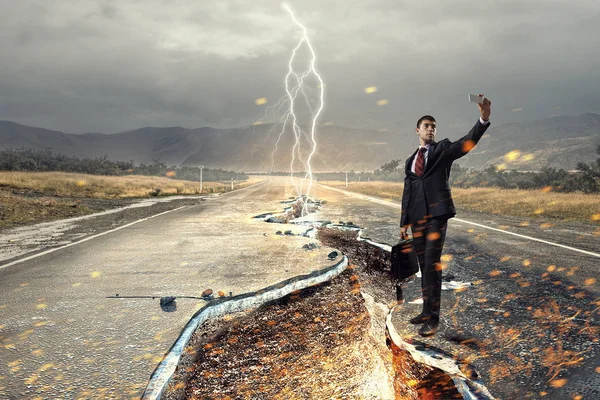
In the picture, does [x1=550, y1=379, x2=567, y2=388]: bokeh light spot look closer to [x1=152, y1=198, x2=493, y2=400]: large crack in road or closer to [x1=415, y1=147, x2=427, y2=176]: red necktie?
[x1=152, y1=198, x2=493, y2=400]: large crack in road

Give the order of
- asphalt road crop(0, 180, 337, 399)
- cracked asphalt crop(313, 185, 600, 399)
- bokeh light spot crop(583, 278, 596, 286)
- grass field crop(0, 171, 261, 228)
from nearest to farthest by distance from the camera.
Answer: cracked asphalt crop(313, 185, 600, 399), asphalt road crop(0, 180, 337, 399), bokeh light spot crop(583, 278, 596, 286), grass field crop(0, 171, 261, 228)

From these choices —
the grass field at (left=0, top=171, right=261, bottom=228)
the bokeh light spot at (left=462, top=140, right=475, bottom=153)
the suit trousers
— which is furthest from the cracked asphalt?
the grass field at (left=0, top=171, right=261, bottom=228)

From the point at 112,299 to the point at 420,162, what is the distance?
144 inches

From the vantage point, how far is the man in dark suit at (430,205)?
3.65 meters

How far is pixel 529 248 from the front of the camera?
25.6 ft

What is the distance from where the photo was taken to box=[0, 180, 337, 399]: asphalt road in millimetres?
2836

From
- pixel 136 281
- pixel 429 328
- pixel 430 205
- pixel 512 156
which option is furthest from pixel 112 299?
pixel 512 156

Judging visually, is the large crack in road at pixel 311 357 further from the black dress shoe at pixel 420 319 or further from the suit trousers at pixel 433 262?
the suit trousers at pixel 433 262

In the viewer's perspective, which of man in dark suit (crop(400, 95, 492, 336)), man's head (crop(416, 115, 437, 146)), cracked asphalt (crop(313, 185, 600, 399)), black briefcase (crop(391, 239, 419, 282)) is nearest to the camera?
cracked asphalt (crop(313, 185, 600, 399))

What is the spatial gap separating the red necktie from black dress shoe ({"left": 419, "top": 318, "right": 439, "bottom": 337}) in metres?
1.33

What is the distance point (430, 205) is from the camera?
370 centimetres

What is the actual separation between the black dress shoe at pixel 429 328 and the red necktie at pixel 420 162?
133 centimetres

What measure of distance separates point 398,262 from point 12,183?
27142 mm

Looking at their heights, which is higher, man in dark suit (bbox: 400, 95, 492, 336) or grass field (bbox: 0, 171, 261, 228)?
man in dark suit (bbox: 400, 95, 492, 336)
